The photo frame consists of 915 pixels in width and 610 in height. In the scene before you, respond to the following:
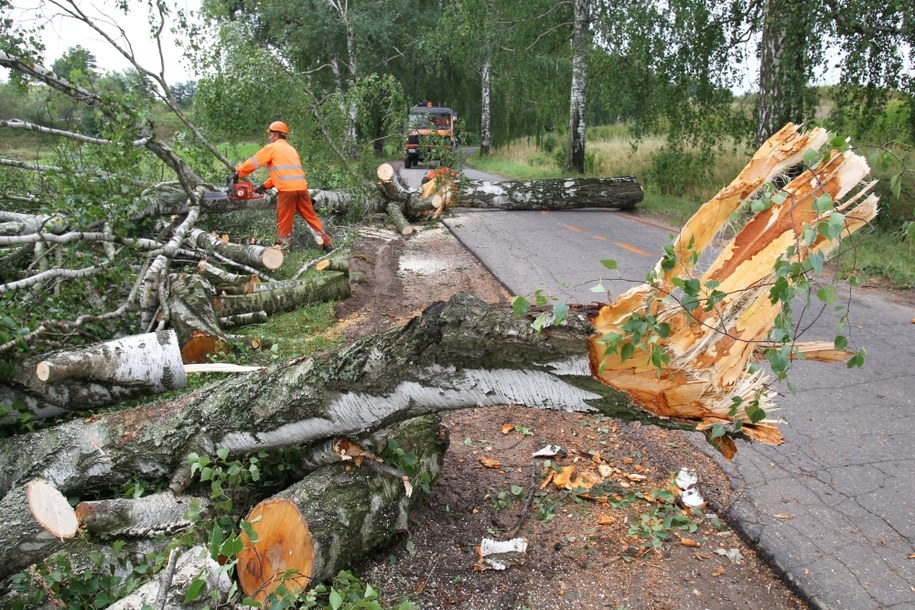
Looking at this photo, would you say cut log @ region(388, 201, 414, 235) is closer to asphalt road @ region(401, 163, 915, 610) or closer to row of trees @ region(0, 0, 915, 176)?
row of trees @ region(0, 0, 915, 176)

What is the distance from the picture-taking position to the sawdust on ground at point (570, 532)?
110 inches

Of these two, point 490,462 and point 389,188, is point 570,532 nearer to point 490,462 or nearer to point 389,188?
point 490,462

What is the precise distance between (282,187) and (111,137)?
2.91 metres

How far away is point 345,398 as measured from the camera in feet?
9.21

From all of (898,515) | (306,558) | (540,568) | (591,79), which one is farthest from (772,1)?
(306,558)

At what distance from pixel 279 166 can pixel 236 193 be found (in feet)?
2.55

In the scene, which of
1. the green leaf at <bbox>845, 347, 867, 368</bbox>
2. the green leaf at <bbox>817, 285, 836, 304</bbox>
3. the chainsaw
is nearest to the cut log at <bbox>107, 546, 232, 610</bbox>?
the green leaf at <bbox>817, 285, 836, 304</bbox>

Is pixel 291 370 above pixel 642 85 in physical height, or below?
below

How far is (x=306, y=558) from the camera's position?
2615 mm

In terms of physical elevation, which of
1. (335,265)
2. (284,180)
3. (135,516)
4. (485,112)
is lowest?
(135,516)

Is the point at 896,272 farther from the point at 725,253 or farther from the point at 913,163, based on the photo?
the point at 725,253

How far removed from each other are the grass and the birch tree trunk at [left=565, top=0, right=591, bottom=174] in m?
0.58

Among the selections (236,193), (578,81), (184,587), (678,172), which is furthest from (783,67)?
(184,587)

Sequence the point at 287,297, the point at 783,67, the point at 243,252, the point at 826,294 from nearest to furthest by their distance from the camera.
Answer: the point at 826,294
the point at 287,297
the point at 243,252
the point at 783,67
